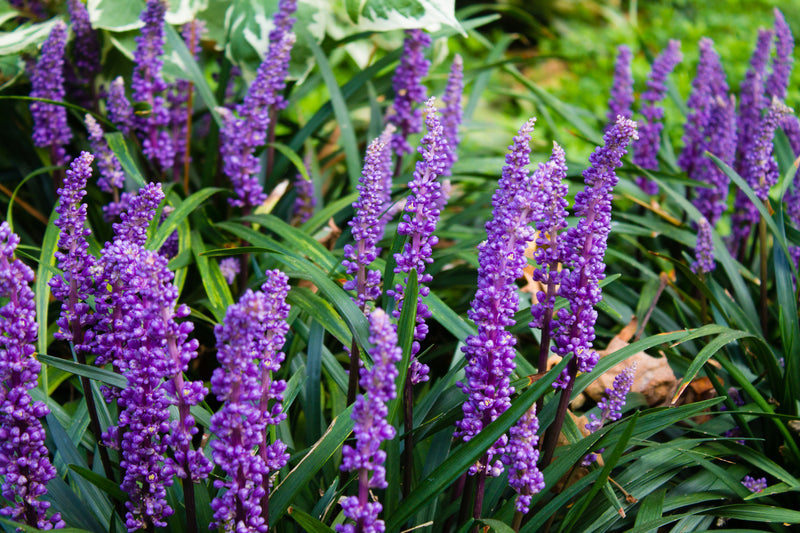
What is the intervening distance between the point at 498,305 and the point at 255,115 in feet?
5.06

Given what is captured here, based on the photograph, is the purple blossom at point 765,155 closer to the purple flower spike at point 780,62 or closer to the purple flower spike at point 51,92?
the purple flower spike at point 780,62

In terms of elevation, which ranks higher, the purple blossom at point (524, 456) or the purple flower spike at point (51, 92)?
the purple flower spike at point (51, 92)

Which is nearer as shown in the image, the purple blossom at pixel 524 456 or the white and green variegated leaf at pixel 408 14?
the purple blossom at pixel 524 456

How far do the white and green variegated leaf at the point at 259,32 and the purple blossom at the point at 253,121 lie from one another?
650 millimetres

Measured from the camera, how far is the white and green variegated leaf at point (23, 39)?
10.2 feet

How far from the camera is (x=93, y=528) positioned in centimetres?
182

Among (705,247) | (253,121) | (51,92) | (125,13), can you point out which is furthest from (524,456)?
(125,13)

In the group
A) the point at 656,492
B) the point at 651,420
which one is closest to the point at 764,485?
the point at 656,492

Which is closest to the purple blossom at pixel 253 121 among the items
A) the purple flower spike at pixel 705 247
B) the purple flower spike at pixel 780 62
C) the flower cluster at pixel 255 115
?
the flower cluster at pixel 255 115

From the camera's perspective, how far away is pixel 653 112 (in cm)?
351

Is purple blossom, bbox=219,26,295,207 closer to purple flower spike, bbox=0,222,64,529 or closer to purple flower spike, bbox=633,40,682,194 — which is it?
purple flower spike, bbox=0,222,64,529

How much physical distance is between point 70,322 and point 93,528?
1.84ft

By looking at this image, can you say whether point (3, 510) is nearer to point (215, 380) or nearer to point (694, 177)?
point (215, 380)

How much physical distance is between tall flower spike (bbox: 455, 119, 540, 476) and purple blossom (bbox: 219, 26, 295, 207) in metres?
1.37
